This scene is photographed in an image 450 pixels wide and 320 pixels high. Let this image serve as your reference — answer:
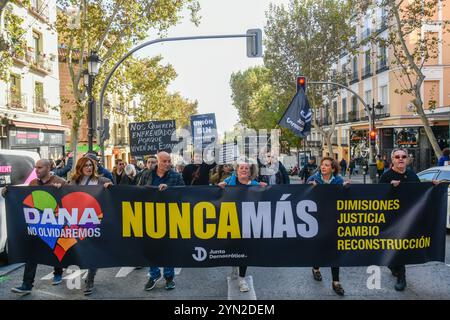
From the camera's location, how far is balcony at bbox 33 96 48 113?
24.7 metres

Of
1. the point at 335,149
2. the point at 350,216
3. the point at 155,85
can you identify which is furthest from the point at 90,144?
the point at 335,149

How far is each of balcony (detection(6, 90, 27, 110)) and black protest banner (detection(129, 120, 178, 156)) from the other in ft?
39.2

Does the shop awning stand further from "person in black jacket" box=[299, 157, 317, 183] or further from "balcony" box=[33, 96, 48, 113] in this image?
"person in black jacket" box=[299, 157, 317, 183]

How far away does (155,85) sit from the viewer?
33.6 m

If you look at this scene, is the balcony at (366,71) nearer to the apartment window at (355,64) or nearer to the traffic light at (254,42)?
the apartment window at (355,64)

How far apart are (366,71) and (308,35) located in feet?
26.6

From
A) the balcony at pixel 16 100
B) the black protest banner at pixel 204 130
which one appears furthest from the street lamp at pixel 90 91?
the balcony at pixel 16 100

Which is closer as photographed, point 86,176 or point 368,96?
point 86,176

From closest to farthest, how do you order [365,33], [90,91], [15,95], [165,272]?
1. [165,272]
2. [90,91]
3. [15,95]
4. [365,33]

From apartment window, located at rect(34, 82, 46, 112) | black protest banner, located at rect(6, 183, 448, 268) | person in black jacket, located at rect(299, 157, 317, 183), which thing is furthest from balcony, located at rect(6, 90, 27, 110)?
black protest banner, located at rect(6, 183, 448, 268)

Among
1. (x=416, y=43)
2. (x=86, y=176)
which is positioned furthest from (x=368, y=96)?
(x=86, y=176)

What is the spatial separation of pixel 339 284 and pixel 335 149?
43.7 m

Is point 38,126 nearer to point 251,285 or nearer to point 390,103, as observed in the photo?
point 251,285

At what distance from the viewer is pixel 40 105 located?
25.5 metres
